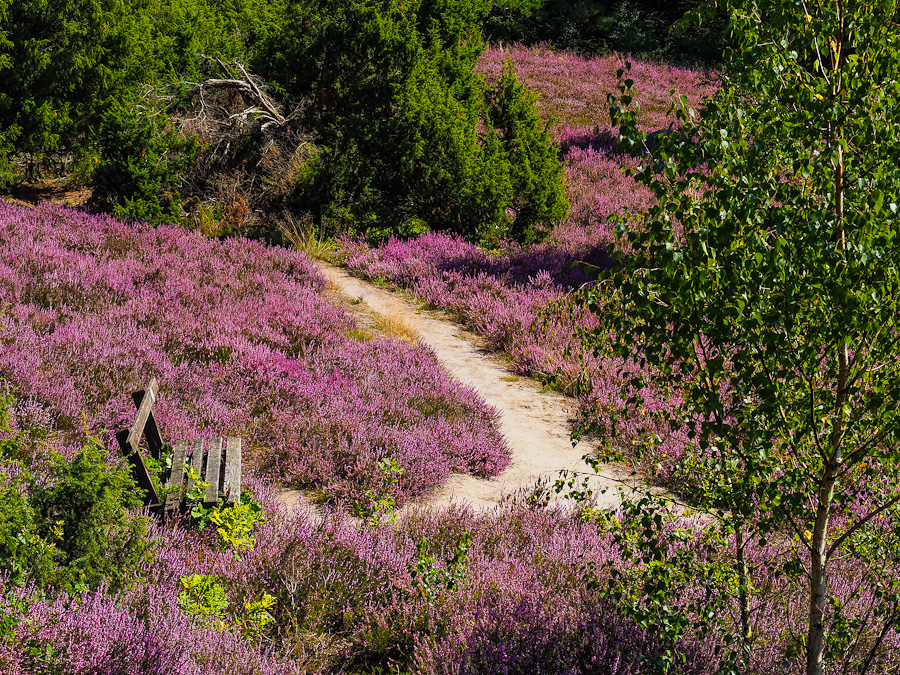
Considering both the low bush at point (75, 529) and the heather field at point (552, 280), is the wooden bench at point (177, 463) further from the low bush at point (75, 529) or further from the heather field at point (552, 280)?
the heather field at point (552, 280)

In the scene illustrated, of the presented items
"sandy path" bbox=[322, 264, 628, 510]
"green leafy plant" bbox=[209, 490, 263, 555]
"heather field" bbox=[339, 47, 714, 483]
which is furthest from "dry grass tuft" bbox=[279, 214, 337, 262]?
"green leafy plant" bbox=[209, 490, 263, 555]

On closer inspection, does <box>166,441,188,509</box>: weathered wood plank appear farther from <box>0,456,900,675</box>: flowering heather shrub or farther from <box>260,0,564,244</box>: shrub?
<box>260,0,564,244</box>: shrub

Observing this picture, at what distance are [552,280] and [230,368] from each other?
5.60 metres

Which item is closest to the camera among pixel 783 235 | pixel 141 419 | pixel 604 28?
pixel 783 235

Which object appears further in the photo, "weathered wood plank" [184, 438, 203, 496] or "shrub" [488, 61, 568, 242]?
"shrub" [488, 61, 568, 242]

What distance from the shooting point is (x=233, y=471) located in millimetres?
4566

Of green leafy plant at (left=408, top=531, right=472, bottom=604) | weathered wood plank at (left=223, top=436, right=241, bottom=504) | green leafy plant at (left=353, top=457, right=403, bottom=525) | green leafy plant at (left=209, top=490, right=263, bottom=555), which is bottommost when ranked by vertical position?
green leafy plant at (left=353, top=457, right=403, bottom=525)

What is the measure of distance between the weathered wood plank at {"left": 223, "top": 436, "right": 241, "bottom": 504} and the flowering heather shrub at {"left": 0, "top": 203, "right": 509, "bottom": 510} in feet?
1.75

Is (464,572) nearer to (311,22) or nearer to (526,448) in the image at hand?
(526,448)

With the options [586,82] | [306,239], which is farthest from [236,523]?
[586,82]

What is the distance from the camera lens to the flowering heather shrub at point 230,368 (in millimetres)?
5395

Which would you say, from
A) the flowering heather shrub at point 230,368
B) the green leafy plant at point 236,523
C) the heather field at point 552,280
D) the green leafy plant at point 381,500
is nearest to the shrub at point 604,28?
the heather field at point 552,280

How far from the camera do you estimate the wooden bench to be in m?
3.98

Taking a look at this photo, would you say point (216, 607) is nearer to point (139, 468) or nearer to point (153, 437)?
point (139, 468)
